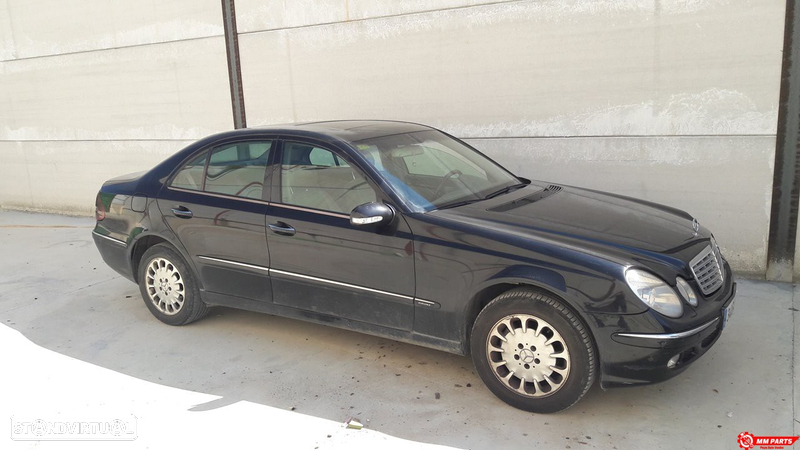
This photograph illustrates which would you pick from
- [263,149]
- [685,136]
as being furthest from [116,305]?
[685,136]

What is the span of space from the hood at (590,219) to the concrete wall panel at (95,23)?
17.9ft

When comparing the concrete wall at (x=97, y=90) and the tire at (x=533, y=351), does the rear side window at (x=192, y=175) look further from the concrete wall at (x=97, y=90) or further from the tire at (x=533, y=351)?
the concrete wall at (x=97, y=90)

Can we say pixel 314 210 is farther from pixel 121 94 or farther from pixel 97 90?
pixel 97 90

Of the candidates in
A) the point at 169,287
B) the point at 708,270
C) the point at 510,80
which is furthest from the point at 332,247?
the point at 510,80

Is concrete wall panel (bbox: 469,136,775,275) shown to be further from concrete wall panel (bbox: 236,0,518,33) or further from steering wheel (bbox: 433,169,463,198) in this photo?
steering wheel (bbox: 433,169,463,198)

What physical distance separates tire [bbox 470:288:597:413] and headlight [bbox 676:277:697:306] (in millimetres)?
549

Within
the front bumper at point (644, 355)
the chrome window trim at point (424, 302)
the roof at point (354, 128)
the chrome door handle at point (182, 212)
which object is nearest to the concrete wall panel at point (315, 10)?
the roof at point (354, 128)

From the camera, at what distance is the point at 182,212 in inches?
199

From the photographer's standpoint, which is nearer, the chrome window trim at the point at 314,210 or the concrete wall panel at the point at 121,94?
the chrome window trim at the point at 314,210

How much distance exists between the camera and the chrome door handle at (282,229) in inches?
176

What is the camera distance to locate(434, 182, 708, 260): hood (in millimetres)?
3752

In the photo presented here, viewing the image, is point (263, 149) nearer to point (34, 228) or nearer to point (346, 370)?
point (346, 370)

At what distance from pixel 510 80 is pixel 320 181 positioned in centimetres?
275

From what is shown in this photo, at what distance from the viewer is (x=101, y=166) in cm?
975
